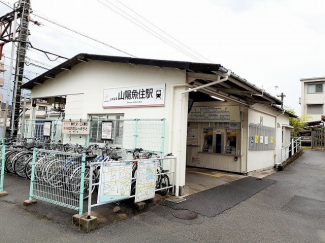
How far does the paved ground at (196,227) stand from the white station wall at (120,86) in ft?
5.73

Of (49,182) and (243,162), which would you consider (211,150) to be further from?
(49,182)

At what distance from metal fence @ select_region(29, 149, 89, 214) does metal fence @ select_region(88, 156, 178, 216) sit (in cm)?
34

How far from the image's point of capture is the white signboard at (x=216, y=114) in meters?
9.95

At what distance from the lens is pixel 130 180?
15.0 ft

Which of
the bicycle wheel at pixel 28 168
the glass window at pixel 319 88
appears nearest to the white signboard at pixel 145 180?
the bicycle wheel at pixel 28 168

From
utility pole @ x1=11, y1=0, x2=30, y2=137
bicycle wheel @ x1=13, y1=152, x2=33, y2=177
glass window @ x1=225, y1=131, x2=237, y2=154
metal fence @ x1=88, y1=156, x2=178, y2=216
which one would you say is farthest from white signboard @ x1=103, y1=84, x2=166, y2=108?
utility pole @ x1=11, y1=0, x2=30, y2=137

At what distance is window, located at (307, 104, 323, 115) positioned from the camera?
28881 mm

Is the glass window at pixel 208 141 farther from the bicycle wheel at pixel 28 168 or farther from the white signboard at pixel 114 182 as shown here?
the bicycle wheel at pixel 28 168

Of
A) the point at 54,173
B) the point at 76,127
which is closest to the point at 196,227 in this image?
the point at 54,173

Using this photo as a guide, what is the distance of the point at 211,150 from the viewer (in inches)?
424

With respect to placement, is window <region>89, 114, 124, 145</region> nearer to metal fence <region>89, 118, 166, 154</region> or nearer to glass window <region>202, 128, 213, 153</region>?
metal fence <region>89, 118, 166, 154</region>

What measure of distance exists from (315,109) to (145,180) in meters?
30.8

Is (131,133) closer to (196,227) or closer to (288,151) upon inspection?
(196,227)

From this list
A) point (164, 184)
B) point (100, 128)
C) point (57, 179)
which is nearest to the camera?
point (57, 179)
